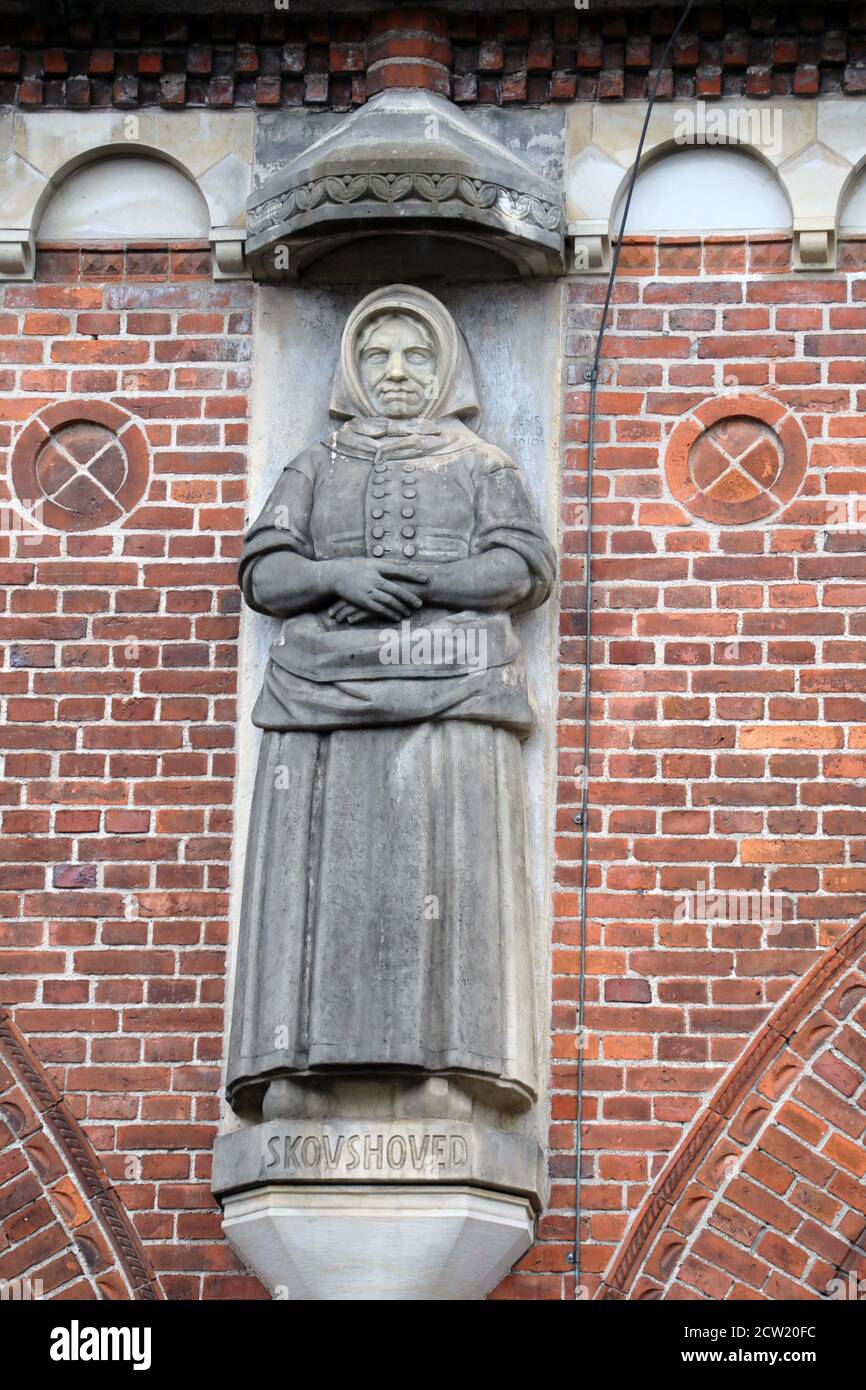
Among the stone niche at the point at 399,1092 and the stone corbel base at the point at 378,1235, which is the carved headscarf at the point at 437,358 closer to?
the stone niche at the point at 399,1092

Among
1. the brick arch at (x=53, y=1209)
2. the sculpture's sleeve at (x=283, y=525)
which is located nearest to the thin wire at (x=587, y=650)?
the sculpture's sleeve at (x=283, y=525)

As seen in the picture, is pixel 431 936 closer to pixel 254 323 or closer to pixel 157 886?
pixel 157 886

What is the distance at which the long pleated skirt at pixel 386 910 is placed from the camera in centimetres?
918

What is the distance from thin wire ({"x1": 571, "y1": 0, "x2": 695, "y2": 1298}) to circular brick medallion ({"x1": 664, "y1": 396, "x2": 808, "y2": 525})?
0.28 metres

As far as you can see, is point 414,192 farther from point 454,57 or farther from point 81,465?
point 81,465

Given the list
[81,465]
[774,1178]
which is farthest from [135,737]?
[774,1178]

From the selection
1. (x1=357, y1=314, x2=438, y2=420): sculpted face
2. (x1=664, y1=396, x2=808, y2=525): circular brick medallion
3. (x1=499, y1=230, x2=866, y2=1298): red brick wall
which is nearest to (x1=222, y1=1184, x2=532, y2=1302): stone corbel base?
(x1=499, y1=230, x2=866, y2=1298): red brick wall

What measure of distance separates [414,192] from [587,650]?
1422 millimetres

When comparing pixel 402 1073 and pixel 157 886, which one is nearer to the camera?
pixel 402 1073

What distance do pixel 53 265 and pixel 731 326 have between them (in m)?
2.07

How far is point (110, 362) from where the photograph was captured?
10.3 m

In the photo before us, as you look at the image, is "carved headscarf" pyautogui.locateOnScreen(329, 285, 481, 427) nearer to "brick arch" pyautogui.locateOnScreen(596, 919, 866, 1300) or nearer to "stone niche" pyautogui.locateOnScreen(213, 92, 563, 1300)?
"stone niche" pyautogui.locateOnScreen(213, 92, 563, 1300)

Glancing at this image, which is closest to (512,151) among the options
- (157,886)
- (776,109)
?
(776,109)

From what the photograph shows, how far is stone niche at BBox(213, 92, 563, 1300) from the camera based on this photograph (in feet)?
29.9
